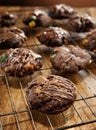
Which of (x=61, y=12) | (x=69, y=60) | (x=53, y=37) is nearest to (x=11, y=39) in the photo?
(x=53, y=37)

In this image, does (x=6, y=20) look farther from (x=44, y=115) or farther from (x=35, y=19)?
(x=44, y=115)

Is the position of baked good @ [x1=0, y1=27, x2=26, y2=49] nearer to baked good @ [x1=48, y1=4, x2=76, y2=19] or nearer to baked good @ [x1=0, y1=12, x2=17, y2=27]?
baked good @ [x1=0, y1=12, x2=17, y2=27]

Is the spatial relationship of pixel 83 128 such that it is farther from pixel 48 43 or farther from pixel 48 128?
pixel 48 43

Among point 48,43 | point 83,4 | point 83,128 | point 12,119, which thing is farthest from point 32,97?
point 83,4

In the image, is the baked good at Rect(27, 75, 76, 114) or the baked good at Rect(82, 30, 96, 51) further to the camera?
the baked good at Rect(82, 30, 96, 51)

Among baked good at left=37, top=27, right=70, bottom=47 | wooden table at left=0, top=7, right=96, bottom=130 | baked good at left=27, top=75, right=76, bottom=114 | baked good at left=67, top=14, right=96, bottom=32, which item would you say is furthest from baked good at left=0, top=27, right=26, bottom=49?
baked good at left=27, top=75, right=76, bottom=114

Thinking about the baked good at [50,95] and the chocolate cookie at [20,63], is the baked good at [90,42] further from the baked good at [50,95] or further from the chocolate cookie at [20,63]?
the baked good at [50,95]
